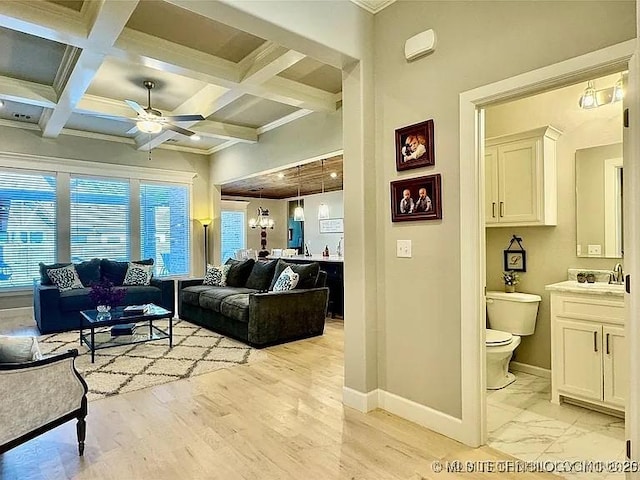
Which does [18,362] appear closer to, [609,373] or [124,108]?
[609,373]

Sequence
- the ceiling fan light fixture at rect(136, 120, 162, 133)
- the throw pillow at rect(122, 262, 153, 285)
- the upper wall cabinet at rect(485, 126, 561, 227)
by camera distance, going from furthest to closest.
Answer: the throw pillow at rect(122, 262, 153, 285)
the ceiling fan light fixture at rect(136, 120, 162, 133)
the upper wall cabinet at rect(485, 126, 561, 227)

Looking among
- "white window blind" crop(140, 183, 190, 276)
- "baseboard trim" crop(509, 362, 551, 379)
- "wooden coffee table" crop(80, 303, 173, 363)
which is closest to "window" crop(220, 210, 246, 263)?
"white window blind" crop(140, 183, 190, 276)

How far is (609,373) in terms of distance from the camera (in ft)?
8.95

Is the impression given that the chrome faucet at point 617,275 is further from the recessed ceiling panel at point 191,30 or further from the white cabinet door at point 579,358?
the recessed ceiling panel at point 191,30

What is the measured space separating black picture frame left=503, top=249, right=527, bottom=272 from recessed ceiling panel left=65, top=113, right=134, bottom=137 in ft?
18.7

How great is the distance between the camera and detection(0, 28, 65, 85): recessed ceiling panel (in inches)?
146

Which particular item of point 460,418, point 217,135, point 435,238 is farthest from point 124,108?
point 460,418

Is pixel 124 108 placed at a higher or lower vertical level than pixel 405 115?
higher

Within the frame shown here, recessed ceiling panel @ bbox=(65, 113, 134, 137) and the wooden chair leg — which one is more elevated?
recessed ceiling panel @ bbox=(65, 113, 134, 137)

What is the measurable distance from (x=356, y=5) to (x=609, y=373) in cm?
315

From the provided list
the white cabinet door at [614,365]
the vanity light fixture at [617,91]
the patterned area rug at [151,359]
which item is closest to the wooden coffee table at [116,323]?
the patterned area rug at [151,359]

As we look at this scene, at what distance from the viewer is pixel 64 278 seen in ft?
18.4

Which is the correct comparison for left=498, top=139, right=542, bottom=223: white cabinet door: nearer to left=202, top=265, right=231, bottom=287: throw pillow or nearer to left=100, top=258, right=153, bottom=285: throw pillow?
left=202, top=265, right=231, bottom=287: throw pillow

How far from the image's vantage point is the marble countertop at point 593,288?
2.70m
